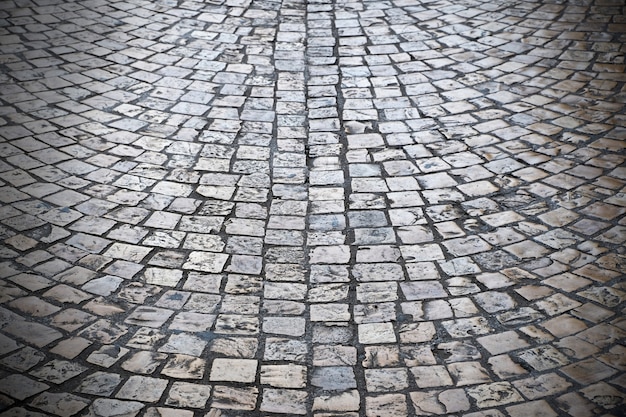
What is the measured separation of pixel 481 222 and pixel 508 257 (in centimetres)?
38

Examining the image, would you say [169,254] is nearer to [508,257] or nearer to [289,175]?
[289,175]

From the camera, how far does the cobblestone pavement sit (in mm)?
3014

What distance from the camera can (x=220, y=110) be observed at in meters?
5.19

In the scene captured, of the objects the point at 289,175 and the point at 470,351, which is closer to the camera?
the point at 470,351

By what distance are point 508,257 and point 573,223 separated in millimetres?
618

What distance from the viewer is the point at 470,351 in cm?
315

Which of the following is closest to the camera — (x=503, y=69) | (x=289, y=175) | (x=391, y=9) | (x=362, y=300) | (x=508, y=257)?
(x=362, y=300)

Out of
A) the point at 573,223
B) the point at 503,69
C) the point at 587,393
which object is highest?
the point at 503,69

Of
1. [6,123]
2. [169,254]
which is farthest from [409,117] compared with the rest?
[6,123]

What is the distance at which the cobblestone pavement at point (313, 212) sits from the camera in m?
3.01

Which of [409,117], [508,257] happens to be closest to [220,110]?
[409,117]

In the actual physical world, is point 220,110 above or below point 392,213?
above

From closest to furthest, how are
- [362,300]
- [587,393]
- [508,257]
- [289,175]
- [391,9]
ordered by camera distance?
[587,393] → [362,300] → [508,257] → [289,175] → [391,9]

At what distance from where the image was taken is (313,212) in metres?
4.18
